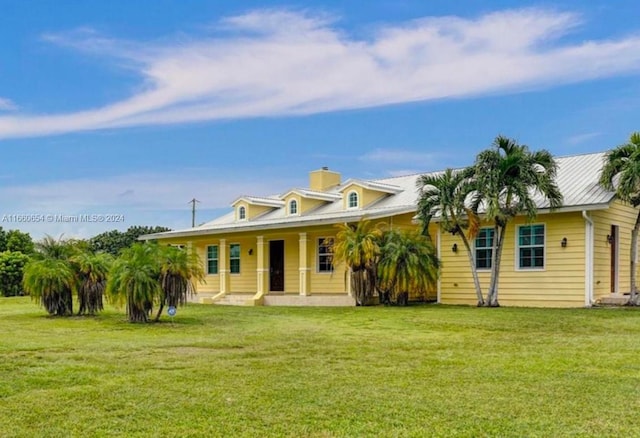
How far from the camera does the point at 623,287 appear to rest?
18.2 m

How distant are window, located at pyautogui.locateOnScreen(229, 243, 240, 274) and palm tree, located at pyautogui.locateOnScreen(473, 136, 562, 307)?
11.6 meters

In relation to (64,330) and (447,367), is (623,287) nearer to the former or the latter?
(447,367)

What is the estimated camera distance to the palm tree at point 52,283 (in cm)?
1557

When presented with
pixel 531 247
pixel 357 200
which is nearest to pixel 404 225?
pixel 357 200

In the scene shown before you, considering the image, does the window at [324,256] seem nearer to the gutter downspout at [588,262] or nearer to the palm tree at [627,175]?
the gutter downspout at [588,262]

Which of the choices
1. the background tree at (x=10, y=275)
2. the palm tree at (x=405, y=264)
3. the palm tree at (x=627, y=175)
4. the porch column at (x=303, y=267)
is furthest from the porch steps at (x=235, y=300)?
the background tree at (x=10, y=275)

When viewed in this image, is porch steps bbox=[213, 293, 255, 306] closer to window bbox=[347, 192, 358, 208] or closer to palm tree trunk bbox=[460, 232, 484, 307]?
window bbox=[347, 192, 358, 208]

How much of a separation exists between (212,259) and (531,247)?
516 inches

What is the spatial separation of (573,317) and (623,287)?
18.4ft

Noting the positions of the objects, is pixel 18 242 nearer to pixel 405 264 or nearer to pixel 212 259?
pixel 212 259

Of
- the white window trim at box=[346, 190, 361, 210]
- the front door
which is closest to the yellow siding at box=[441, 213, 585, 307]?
the white window trim at box=[346, 190, 361, 210]

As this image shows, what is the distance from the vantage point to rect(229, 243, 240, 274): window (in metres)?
25.9

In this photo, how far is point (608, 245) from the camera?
17625 millimetres

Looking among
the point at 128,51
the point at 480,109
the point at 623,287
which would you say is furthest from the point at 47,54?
the point at 623,287
